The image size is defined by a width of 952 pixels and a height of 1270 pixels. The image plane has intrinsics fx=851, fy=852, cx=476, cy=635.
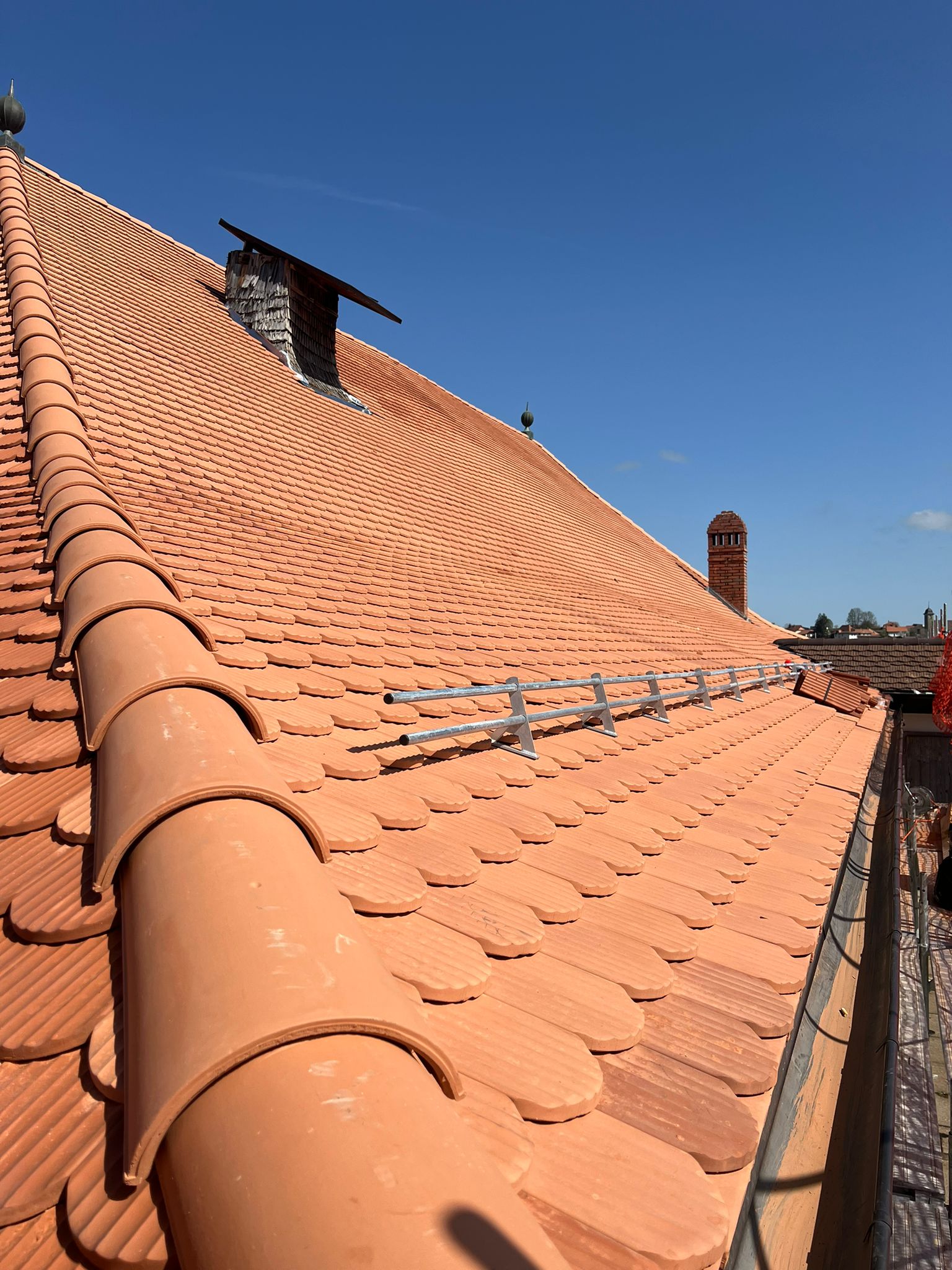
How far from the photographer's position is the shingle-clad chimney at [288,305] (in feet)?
29.6

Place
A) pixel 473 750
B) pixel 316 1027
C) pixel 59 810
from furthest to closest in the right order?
pixel 473 750 < pixel 59 810 < pixel 316 1027

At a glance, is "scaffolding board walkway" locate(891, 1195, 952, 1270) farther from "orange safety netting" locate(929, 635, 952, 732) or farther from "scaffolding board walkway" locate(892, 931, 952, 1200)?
"orange safety netting" locate(929, 635, 952, 732)

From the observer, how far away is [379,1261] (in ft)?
2.69

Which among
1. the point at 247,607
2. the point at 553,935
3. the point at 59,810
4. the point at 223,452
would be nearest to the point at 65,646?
the point at 59,810

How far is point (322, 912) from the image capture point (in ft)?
4.37

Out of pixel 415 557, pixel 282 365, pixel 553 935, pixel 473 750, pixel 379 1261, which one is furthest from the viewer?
pixel 282 365

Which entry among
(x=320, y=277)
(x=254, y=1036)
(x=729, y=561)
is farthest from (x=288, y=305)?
(x=729, y=561)

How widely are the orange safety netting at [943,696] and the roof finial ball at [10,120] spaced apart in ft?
64.0

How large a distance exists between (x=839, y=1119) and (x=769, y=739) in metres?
4.41

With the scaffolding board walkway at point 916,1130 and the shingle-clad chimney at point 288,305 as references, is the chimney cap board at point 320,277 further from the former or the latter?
the scaffolding board walkway at point 916,1130

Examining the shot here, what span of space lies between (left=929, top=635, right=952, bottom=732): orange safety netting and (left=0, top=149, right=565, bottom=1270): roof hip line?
68.4 feet

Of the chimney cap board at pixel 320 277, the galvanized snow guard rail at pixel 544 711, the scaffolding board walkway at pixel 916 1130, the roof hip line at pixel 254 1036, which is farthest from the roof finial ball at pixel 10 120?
the scaffolding board walkway at pixel 916 1130

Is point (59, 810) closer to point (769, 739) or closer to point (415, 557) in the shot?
point (415, 557)

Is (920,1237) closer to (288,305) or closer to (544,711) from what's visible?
(544,711)
